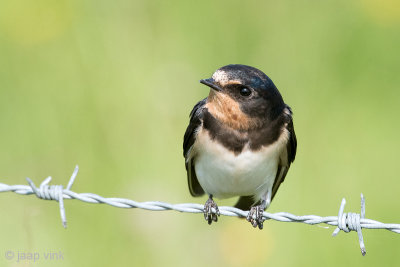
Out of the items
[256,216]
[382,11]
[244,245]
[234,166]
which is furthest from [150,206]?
[382,11]

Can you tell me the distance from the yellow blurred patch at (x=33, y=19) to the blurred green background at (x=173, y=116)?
1cm

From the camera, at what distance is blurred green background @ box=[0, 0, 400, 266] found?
4.71 m

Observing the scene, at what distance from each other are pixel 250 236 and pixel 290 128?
1.01 meters

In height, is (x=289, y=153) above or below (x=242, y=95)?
below

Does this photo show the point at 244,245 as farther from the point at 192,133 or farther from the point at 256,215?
the point at 192,133

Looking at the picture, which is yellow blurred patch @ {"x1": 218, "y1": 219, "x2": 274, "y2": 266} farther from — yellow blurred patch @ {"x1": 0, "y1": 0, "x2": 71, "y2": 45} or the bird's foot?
yellow blurred patch @ {"x1": 0, "y1": 0, "x2": 71, "y2": 45}

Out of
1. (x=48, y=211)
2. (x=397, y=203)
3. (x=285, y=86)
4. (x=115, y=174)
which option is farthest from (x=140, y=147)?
(x=397, y=203)

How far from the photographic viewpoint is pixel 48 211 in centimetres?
482

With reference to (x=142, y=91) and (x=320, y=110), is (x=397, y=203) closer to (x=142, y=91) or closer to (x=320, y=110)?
(x=320, y=110)

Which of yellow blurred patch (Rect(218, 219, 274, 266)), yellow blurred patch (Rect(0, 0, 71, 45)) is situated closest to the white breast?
yellow blurred patch (Rect(218, 219, 274, 266))

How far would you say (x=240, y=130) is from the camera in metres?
4.14

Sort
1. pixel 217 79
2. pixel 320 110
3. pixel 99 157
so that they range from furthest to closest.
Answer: pixel 320 110, pixel 99 157, pixel 217 79

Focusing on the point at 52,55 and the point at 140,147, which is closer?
the point at 140,147

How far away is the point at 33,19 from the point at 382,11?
2823mm
